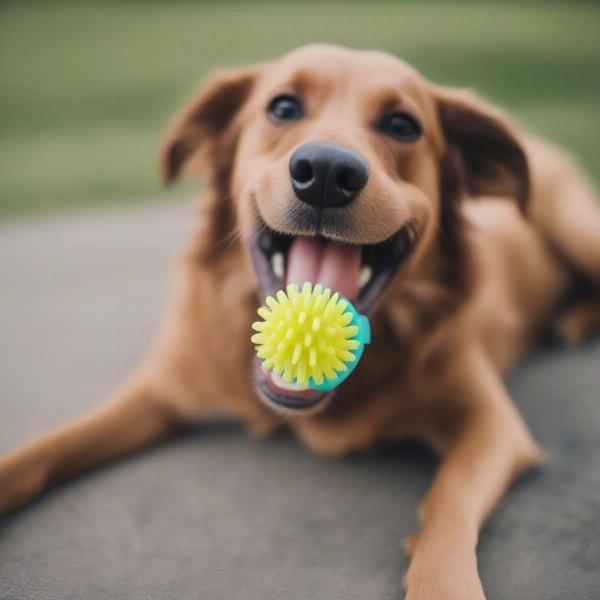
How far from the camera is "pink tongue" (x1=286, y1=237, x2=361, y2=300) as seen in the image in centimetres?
206

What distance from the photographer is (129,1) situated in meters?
14.0

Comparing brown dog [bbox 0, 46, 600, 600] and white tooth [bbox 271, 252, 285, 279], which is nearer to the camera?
brown dog [bbox 0, 46, 600, 600]

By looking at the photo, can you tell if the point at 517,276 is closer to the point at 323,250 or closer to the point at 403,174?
the point at 403,174

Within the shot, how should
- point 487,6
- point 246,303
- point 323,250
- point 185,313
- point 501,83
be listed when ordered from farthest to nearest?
1. point 487,6
2. point 501,83
3. point 185,313
4. point 246,303
5. point 323,250

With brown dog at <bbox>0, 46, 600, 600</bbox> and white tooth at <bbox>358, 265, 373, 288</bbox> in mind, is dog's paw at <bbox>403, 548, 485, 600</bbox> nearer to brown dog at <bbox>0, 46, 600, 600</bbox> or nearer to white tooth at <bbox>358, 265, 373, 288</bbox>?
brown dog at <bbox>0, 46, 600, 600</bbox>

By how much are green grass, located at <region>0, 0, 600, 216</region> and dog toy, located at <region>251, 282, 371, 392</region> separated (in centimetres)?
572

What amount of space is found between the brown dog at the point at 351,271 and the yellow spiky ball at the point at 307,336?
20cm

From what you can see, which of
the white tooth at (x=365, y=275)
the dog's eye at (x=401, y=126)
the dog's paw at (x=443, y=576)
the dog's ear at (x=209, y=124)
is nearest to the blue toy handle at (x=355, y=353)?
the white tooth at (x=365, y=275)

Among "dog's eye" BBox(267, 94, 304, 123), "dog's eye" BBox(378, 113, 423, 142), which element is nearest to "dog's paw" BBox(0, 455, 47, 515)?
"dog's eye" BBox(267, 94, 304, 123)

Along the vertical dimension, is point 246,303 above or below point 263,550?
above

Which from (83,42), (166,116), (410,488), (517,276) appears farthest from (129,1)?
(410,488)

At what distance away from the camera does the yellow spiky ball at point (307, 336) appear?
5.56ft

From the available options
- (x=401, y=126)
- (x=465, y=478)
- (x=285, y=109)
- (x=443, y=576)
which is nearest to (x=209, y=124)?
(x=285, y=109)

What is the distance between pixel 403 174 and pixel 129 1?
13671mm
